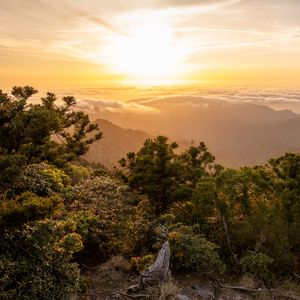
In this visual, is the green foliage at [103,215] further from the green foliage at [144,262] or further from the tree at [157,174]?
the green foliage at [144,262]

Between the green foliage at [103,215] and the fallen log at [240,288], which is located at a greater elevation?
the green foliage at [103,215]

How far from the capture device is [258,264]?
19062 millimetres

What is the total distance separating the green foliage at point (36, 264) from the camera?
13430mm

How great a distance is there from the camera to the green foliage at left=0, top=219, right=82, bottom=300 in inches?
529

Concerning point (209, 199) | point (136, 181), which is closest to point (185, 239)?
point (209, 199)

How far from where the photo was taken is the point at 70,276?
48.8ft

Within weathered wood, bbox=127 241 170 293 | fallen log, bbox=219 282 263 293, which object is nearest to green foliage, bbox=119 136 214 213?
fallen log, bbox=219 282 263 293

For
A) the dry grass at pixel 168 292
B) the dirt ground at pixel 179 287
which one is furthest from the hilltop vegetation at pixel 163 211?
→ the dry grass at pixel 168 292

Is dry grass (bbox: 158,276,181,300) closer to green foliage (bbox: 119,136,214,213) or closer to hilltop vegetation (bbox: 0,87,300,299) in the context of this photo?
hilltop vegetation (bbox: 0,87,300,299)

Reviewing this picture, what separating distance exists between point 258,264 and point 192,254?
3.19 m

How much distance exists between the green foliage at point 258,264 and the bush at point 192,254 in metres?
1.25

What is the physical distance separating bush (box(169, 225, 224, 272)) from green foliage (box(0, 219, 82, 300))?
18.8ft

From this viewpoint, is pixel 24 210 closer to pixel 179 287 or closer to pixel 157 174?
pixel 179 287

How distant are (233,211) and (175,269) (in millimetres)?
4649
